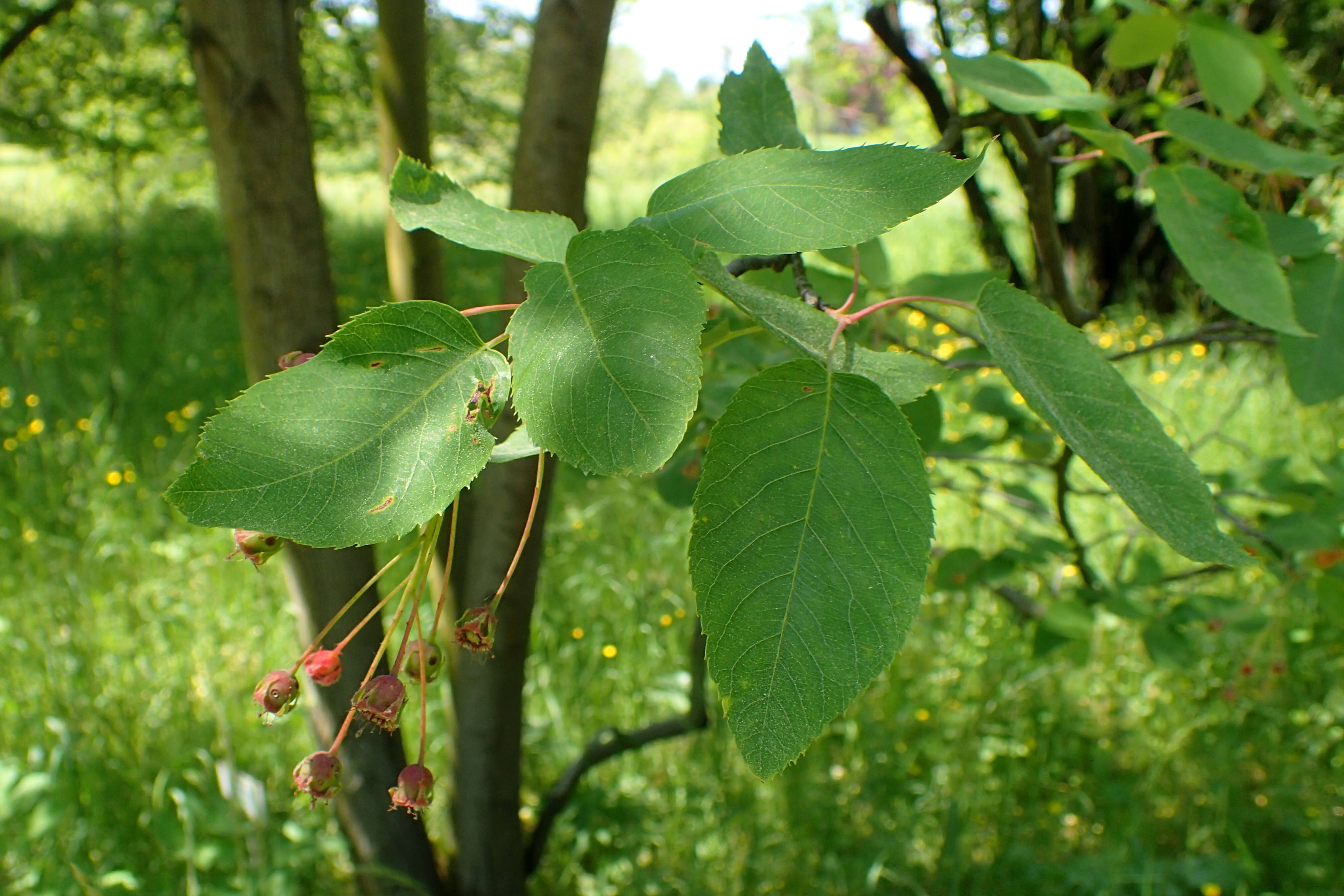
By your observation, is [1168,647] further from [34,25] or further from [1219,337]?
[34,25]

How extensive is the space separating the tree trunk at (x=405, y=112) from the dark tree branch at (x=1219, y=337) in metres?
0.99

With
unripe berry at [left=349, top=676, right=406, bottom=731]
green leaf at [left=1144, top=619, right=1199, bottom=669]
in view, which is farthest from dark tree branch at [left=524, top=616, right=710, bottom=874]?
unripe berry at [left=349, top=676, right=406, bottom=731]

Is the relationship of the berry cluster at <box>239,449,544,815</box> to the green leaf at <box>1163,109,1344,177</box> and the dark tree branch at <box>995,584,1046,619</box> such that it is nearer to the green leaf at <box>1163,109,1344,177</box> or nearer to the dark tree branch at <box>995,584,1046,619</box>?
the green leaf at <box>1163,109,1344,177</box>

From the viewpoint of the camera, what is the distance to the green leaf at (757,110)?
26.0 inches

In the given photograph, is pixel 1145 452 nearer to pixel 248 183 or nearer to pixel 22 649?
pixel 248 183

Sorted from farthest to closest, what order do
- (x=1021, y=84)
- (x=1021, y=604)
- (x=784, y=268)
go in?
1. (x=1021, y=604)
2. (x=1021, y=84)
3. (x=784, y=268)

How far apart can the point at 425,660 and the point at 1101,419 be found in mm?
388

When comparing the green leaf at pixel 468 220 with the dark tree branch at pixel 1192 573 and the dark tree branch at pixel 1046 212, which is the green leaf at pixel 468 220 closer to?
the dark tree branch at pixel 1046 212

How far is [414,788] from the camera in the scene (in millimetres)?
574

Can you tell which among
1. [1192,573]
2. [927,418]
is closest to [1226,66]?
[927,418]

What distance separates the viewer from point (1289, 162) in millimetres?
736

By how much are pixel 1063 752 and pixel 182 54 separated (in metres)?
5.27

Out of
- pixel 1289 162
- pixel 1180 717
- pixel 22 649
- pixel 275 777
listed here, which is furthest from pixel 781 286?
pixel 22 649

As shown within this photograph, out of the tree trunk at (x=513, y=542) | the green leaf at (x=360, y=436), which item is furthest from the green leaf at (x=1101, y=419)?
the tree trunk at (x=513, y=542)
